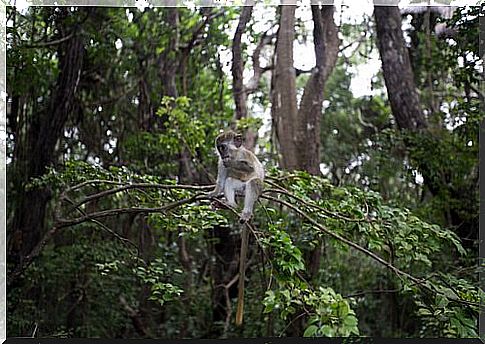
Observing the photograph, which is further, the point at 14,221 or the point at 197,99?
the point at 197,99

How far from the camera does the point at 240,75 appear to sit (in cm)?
479

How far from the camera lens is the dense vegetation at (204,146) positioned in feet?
15.1

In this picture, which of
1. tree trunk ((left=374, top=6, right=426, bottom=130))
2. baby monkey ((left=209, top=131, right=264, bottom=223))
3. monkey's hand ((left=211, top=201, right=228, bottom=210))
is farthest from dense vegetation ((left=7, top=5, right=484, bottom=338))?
monkey's hand ((left=211, top=201, right=228, bottom=210))

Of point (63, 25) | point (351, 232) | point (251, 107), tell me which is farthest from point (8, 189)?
point (351, 232)

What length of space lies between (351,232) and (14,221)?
7.69ft

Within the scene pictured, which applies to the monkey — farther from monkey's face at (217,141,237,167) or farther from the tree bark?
the tree bark

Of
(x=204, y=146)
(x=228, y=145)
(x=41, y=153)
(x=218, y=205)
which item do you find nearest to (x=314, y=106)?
(x=204, y=146)

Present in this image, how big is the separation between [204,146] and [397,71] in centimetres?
136

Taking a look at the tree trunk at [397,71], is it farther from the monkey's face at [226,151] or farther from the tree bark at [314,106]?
the monkey's face at [226,151]

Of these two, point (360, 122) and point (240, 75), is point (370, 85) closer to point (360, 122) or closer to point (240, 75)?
point (360, 122)

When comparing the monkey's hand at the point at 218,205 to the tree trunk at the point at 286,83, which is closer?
the monkey's hand at the point at 218,205

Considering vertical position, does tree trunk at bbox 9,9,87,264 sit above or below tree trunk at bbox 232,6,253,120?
below

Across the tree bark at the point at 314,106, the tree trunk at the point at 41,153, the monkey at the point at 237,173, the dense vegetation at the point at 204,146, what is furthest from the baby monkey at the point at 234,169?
the tree trunk at the point at 41,153

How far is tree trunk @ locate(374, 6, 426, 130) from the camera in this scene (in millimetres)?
4711
